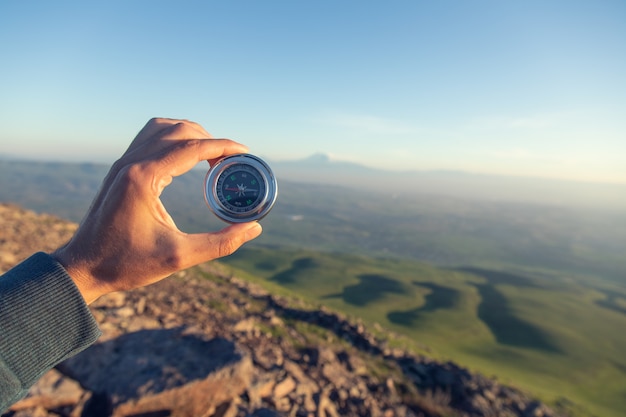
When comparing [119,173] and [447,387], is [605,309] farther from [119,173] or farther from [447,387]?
[119,173]

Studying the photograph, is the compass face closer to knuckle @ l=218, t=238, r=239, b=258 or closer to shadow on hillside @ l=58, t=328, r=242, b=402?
knuckle @ l=218, t=238, r=239, b=258

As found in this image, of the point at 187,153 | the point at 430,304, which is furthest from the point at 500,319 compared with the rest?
the point at 187,153

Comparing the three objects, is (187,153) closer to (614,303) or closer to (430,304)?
(430,304)

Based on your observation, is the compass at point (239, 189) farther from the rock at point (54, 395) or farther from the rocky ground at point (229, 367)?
the rock at point (54, 395)

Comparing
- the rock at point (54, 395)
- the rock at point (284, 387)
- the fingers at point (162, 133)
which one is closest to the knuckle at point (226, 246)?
the fingers at point (162, 133)

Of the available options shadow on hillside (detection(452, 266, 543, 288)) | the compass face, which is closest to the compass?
the compass face

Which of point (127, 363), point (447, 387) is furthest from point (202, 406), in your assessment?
point (447, 387)

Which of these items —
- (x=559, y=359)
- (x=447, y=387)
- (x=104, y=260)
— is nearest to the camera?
(x=104, y=260)
